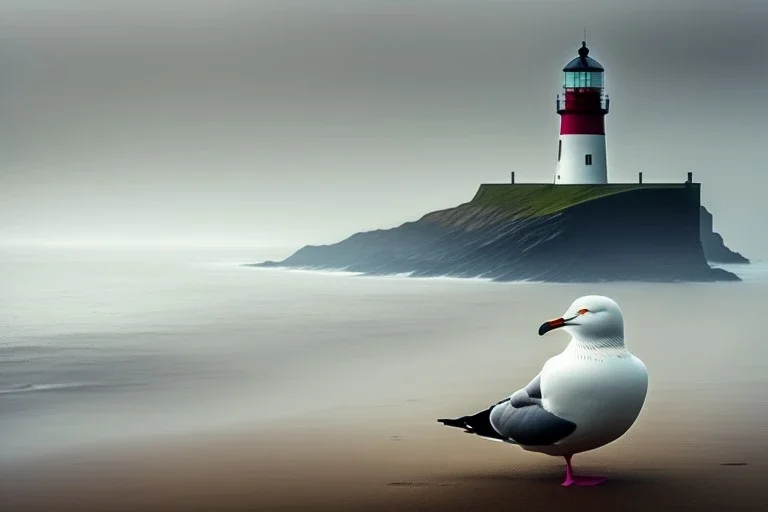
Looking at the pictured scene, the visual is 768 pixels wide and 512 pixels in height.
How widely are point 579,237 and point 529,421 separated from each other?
49.4 meters

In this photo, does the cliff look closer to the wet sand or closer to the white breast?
the wet sand

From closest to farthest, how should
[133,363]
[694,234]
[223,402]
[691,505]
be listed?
[691,505] → [223,402] → [133,363] → [694,234]

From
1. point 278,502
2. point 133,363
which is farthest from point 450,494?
point 133,363

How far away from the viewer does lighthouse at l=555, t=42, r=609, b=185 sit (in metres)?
60.1

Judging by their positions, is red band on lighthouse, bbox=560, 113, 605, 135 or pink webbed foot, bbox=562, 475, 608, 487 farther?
red band on lighthouse, bbox=560, 113, 605, 135

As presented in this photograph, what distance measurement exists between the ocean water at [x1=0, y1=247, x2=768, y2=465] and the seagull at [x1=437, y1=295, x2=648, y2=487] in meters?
5.67

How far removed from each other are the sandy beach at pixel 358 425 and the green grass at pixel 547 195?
79.0ft

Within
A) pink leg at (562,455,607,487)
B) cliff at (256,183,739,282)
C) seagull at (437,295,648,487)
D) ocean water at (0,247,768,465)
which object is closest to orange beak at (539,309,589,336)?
seagull at (437,295,648,487)

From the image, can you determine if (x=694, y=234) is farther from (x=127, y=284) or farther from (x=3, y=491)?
(x=3, y=491)

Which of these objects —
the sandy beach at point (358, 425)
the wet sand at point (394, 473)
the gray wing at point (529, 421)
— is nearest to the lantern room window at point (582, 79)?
the sandy beach at point (358, 425)

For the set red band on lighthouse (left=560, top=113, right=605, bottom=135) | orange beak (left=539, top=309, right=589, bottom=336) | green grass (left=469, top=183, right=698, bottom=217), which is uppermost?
red band on lighthouse (left=560, top=113, right=605, bottom=135)

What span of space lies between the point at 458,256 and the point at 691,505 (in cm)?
5244

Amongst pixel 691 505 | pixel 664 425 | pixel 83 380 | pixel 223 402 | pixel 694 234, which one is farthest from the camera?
pixel 694 234

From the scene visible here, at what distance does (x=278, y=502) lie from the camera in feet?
37.0
